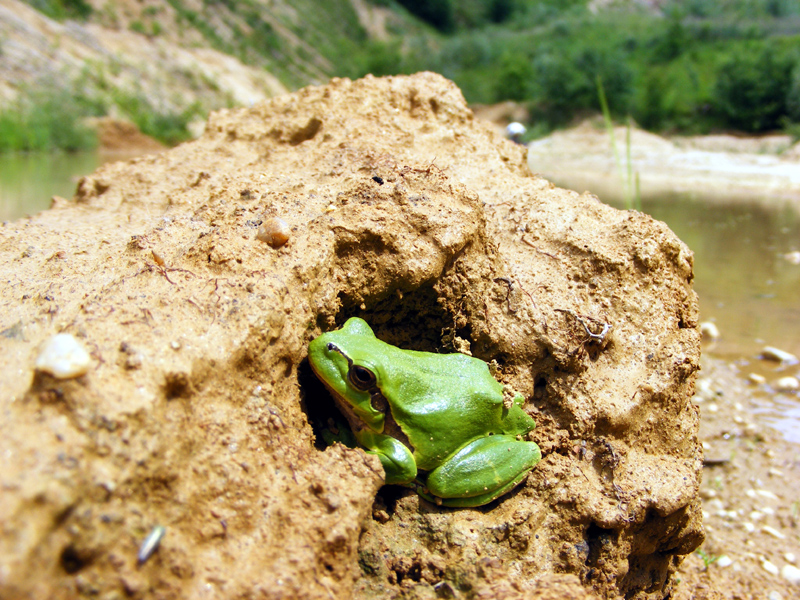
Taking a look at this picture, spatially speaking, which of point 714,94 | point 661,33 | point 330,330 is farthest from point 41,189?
point 661,33

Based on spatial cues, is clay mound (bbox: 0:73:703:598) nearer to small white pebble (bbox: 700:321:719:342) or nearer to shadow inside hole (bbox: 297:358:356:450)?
shadow inside hole (bbox: 297:358:356:450)

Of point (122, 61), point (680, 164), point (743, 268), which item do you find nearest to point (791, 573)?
point (743, 268)

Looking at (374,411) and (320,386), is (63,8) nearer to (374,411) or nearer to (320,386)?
(320,386)

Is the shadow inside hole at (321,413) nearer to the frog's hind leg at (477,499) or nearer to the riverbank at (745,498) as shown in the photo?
the frog's hind leg at (477,499)

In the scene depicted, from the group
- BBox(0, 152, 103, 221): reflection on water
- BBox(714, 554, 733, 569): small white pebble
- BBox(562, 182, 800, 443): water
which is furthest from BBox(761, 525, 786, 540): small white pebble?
BBox(0, 152, 103, 221): reflection on water

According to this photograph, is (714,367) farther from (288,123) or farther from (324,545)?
(324,545)
